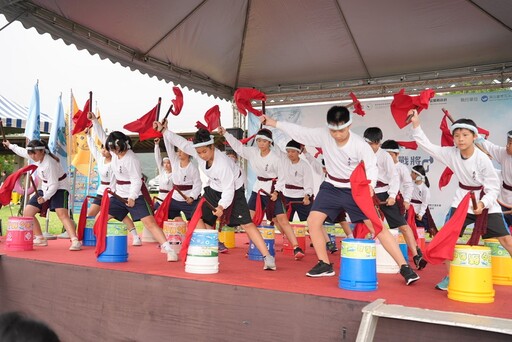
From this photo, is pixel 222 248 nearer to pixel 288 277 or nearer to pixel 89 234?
pixel 89 234

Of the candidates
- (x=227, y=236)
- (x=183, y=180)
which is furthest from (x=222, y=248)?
(x=183, y=180)

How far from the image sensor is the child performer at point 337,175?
4.07 m

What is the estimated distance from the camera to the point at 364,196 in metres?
3.90

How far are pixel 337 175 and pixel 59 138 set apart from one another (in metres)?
6.01

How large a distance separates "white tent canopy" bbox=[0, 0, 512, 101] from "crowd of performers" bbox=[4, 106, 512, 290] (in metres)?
1.45

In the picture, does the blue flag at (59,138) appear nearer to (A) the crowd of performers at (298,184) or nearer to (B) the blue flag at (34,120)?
(B) the blue flag at (34,120)

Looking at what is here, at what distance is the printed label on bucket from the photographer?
3393 mm

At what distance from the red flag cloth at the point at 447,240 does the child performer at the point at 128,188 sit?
275 centimetres

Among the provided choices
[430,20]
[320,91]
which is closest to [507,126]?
[430,20]

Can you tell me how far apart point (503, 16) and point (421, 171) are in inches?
95.5

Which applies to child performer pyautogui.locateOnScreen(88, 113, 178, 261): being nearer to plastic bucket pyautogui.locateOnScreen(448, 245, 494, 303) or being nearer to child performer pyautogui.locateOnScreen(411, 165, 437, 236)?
plastic bucket pyautogui.locateOnScreen(448, 245, 494, 303)

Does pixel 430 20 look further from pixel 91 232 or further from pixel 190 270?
pixel 91 232

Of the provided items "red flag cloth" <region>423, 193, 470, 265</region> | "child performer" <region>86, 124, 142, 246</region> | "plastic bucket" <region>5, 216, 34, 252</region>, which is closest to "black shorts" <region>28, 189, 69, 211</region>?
"child performer" <region>86, 124, 142, 246</region>

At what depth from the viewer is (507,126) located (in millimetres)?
7332
